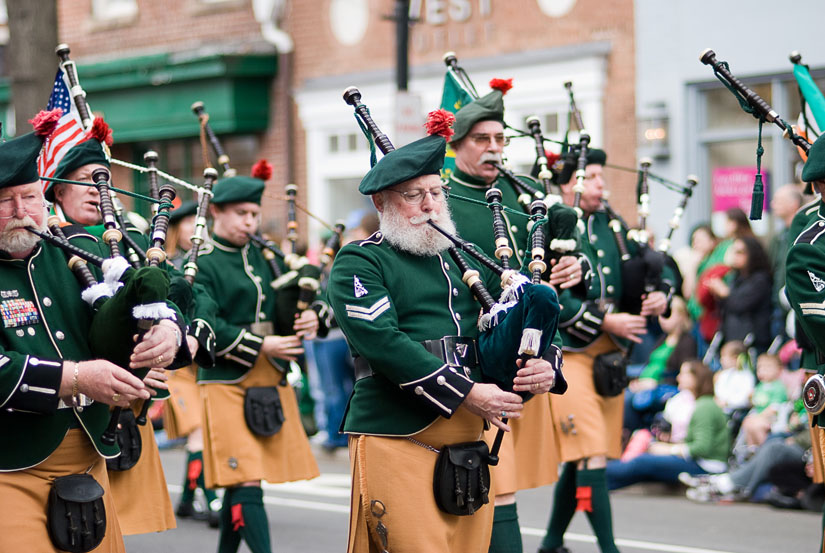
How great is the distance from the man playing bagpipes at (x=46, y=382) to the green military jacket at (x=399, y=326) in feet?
2.23

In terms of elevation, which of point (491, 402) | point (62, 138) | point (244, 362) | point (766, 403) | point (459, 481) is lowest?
point (766, 403)

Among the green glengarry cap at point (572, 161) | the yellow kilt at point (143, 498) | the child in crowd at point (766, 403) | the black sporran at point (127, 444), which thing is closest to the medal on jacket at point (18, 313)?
the black sporran at point (127, 444)

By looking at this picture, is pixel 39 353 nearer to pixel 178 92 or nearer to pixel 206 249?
pixel 206 249

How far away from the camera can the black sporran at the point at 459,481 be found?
4.73 m

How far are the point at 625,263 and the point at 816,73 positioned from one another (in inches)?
249

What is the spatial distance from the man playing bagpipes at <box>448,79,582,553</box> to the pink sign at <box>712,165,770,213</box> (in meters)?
7.15

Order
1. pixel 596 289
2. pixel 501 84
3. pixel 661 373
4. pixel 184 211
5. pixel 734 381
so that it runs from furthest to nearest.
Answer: pixel 661 373 < pixel 734 381 < pixel 184 211 < pixel 596 289 < pixel 501 84

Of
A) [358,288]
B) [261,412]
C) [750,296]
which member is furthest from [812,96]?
[750,296]

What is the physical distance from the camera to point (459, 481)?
4.74 metres

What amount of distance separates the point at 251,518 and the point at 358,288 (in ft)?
8.70

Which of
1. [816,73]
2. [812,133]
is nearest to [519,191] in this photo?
[812,133]

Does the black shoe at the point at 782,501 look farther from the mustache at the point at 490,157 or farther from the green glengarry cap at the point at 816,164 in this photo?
the green glengarry cap at the point at 816,164

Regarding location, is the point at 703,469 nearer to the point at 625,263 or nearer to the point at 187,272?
the point at 625,263

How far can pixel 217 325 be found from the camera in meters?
7.17
